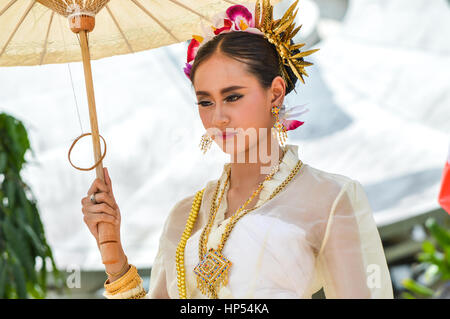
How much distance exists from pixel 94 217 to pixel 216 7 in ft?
2.39

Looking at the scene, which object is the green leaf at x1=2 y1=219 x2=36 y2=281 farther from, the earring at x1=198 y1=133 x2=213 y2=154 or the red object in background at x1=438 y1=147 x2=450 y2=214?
the red object in background at x1=438 y1=147 x2=450 y2=214

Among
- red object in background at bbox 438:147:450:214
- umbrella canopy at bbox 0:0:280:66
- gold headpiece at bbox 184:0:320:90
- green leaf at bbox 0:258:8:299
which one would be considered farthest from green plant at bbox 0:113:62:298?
red object in background at bbox 438:147:450:214

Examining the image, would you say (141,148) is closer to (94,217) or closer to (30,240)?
(30,240)

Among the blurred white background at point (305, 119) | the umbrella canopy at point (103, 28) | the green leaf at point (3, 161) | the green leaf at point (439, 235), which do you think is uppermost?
the blurred white background at point (305, 119)

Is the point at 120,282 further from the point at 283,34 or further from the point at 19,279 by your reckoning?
the point at 19,279

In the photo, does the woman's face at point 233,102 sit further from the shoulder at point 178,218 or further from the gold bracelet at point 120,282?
the gold bracelet at point 120,282

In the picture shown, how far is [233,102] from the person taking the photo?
1.67 metres

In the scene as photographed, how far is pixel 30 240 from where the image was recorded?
3414mm

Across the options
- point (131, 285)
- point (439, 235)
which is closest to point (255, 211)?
point (131, 285)

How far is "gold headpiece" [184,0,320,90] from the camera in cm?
175

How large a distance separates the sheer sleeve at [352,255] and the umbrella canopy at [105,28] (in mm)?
665

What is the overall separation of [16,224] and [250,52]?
7.23 ft

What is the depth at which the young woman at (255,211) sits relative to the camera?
5.17 ft

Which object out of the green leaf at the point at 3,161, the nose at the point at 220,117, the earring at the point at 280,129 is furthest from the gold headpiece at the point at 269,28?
the green leaf at the point at 3,161
